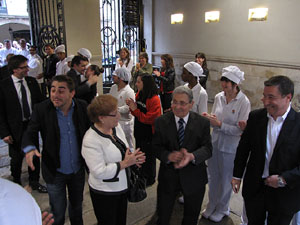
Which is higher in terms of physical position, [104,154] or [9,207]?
[9,207]

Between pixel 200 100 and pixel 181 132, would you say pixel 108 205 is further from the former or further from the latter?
pixel 200 100

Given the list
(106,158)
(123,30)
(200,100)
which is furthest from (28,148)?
(123,30)

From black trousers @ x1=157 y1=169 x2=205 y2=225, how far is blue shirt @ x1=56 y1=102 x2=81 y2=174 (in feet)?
2.66

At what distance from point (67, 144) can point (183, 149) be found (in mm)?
999

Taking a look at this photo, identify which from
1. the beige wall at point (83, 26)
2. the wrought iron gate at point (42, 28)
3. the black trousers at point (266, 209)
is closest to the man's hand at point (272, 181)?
the black trousers at point (266, 209)

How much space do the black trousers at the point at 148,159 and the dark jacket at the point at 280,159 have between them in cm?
157

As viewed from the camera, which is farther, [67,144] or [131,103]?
[131,103]

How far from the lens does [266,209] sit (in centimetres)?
199

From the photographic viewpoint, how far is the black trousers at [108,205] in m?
1.97

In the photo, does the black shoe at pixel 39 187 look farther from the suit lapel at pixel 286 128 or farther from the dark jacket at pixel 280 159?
the suit lapel at pixel 286 128

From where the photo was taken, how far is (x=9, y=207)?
74cm

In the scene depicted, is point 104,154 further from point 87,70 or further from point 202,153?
point 87,70

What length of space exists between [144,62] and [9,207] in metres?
5.48

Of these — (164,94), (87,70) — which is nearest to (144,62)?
Result: (164,94)
